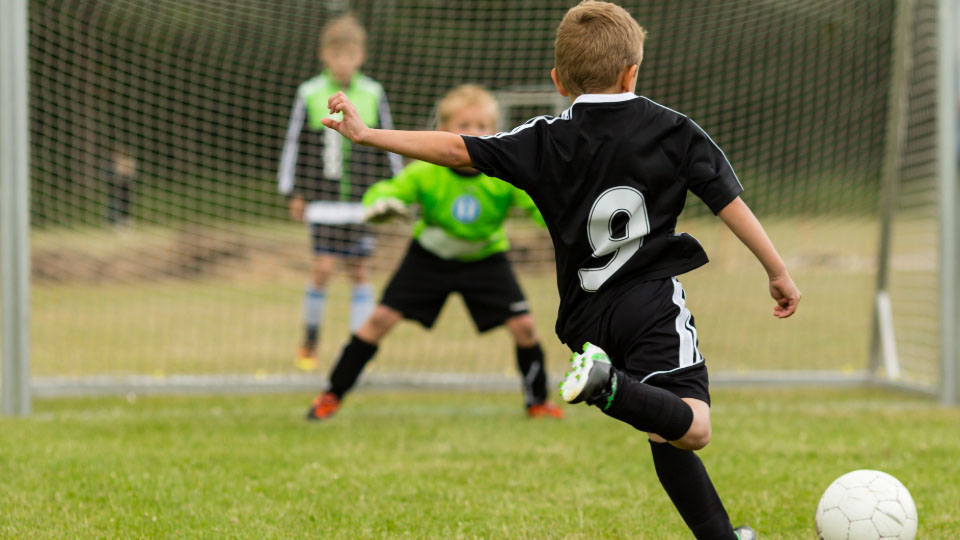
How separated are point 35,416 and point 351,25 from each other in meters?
2.68

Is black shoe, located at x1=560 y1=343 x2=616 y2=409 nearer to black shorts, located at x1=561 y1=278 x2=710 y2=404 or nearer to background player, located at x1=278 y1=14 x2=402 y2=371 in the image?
black shorts, located at x1=561 y1=278 x2=710 y2=404

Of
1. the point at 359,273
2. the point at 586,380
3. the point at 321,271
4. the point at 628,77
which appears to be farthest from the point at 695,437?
the point at 321,271

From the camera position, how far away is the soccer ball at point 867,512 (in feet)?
8.77

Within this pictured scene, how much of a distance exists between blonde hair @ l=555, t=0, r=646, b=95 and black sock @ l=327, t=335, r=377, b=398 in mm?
2448

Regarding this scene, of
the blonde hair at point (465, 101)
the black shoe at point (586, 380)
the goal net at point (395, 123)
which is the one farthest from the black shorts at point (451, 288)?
the black shoe at point (586, 380)

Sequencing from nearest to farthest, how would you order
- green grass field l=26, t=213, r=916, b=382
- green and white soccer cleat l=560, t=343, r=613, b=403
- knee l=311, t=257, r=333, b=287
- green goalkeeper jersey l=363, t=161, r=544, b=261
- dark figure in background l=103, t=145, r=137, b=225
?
green and white soccer cleat l=560, t=343, r=613, b=403
green goalkeeper jersey l=363, t=161, r=544, b=261
knee l=311, t=257, r=333, b=287
green grass field l=26, t=213, r=916, b=382
dark figure in background l=103, t=145, r=137, b=225

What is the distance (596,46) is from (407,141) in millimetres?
516

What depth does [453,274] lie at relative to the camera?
4.79m

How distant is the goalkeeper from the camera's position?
15.1 feet

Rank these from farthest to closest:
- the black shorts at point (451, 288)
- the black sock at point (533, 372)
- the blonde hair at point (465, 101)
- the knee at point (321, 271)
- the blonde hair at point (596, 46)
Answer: the knee at point (321, 271)
the black sock at point (533, 372)
the black shorts at point (451, 288)
the blonde hair at point (465, 101)
the blonde hair at point (596, 46)

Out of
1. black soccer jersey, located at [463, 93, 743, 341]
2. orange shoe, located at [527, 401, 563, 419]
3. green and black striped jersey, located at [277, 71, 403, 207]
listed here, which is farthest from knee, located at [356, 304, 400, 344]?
black soccer jersey, located at [463, 93, 743, 341]

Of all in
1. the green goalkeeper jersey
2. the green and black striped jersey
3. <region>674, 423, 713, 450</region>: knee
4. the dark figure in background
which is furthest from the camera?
the dark figure in background

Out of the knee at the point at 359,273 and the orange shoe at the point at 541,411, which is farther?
the knee at the point at 359,273

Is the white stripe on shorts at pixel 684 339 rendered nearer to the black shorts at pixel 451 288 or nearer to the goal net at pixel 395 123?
the black shorts at pixel 451 288
